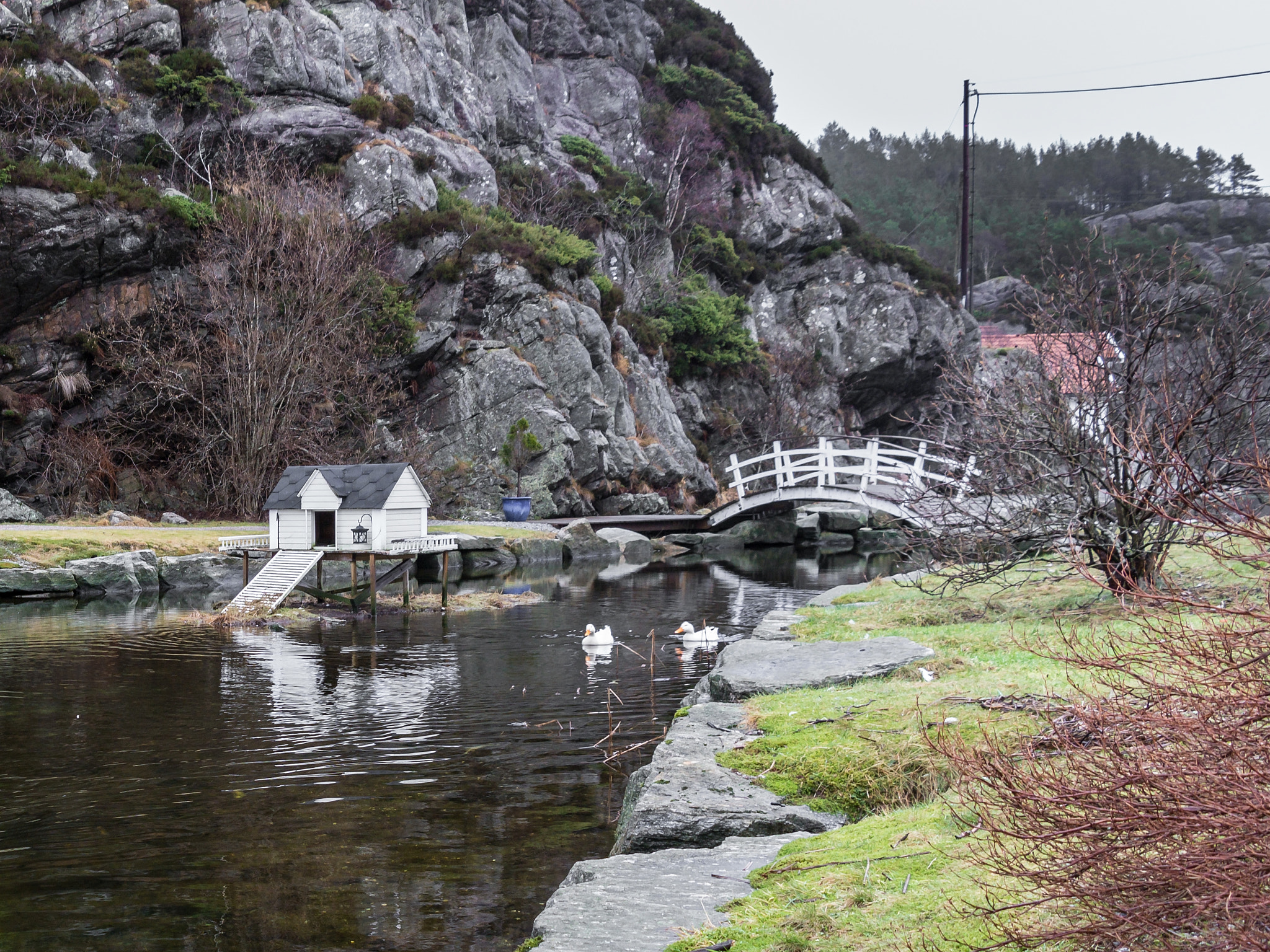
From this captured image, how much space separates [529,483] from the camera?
36.3 m

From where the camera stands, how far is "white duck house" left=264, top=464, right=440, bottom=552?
21016 mm

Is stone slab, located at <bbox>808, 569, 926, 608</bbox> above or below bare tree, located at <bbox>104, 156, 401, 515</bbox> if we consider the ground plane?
below

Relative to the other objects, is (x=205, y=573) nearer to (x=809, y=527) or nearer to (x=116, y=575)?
(x=116, y=575)

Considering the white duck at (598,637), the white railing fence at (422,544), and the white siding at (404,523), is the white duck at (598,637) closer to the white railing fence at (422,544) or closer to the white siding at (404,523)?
the white railing fence at (422,544)

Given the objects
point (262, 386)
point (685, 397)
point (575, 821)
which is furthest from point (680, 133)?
point (575, 821)

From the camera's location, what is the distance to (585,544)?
31703mm

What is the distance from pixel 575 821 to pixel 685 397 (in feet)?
135

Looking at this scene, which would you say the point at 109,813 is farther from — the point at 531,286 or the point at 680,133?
the point at 680,133

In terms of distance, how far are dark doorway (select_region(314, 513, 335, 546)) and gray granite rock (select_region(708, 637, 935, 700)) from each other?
14.0 m

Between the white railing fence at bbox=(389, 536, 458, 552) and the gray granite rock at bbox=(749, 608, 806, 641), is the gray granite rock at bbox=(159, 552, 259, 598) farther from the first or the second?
the gray granite rock at bbox=(749, 608, 806, 641)

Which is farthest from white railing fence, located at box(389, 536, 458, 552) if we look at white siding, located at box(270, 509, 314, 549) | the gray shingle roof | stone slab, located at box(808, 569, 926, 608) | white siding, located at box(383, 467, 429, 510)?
stone slab, located at box(808, 569, 926, 608)

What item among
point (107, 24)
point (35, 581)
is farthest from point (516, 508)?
point (107, 24)

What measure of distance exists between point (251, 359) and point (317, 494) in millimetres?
12059

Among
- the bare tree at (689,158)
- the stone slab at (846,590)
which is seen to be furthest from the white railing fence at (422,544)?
the bare tree at (689,158)
